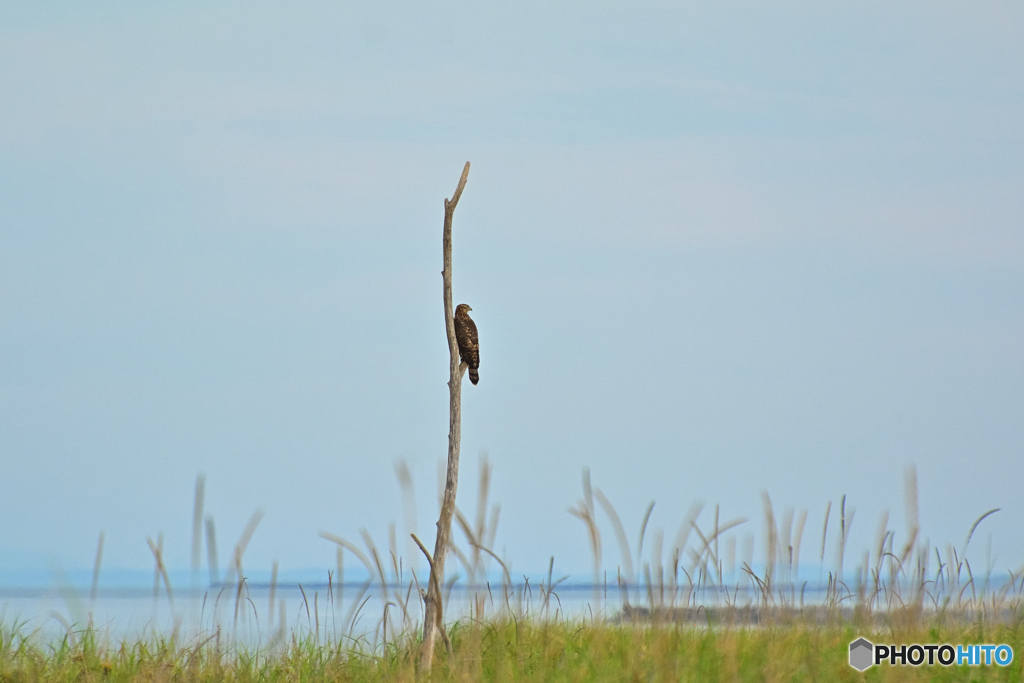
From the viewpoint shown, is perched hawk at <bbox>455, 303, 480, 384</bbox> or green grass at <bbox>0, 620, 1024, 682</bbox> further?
perched hawk at <bbox>455, 303, 480, 384</bbox>

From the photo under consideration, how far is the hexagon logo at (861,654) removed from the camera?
590 cm

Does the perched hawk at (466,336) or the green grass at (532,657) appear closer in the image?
the green grass at (532,657)

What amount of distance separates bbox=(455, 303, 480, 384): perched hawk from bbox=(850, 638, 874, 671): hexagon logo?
10.4 feet

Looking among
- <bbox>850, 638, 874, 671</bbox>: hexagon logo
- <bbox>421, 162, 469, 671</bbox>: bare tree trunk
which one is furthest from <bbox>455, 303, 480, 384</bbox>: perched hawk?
<bbox>850, 638, 874, 671</bbox>: hexagon logo

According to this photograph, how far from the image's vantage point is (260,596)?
670cm

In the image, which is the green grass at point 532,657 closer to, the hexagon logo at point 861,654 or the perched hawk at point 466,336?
the hexagon logo at point 861,654

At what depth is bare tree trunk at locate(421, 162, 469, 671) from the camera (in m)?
5.91

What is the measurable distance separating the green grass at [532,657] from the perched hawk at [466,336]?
1806mm

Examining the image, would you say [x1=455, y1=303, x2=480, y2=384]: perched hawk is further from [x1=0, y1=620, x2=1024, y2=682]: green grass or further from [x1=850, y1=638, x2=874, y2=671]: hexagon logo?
[x1=850, y1=638, x2=874, y2=671]: hexagon logo

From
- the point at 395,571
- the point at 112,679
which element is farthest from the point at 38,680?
the point at 395,571

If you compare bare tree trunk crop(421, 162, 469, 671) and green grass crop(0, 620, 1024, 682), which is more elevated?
bare tree trunk crop(421, 162, 469, 671)

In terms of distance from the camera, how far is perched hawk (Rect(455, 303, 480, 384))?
20.4 ft

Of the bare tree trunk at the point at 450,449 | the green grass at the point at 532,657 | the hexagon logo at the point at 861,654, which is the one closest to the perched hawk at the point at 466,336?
the bare tree trunk at the point at 450,449

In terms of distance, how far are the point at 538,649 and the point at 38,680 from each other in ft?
11.8
